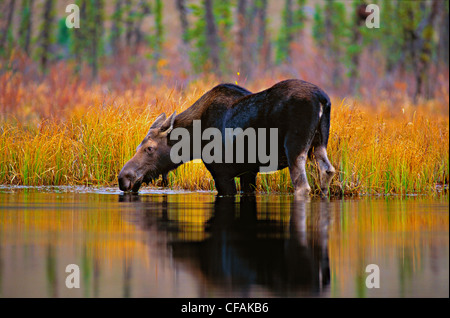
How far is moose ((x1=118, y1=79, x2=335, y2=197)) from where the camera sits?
31.2 feet

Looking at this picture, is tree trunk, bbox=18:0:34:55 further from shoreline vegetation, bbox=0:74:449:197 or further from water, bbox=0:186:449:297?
water, bbox=0:186:449:297

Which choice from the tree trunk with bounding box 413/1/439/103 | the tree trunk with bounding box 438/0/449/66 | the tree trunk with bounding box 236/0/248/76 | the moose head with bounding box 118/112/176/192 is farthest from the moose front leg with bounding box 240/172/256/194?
the tree trunk with bounding box 236/0/248/76

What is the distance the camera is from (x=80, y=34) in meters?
60.1

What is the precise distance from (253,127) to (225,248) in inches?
170

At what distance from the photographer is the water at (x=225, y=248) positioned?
4.55 meters

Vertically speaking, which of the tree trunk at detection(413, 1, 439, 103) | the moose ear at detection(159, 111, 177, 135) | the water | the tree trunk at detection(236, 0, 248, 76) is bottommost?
the water

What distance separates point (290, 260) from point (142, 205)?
4.41m

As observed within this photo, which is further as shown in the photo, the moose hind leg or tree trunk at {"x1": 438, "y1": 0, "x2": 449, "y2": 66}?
tree trunk at {"x1": 438, "y1": 0, "x2": 449, "y2": 66}

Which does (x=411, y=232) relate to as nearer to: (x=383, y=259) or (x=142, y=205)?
(x=383, y=259)

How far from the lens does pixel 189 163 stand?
1252 cm

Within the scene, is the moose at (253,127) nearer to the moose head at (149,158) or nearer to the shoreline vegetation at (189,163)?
the moose head at (149,158)

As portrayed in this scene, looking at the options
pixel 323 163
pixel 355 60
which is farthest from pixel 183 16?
pixel 323 163

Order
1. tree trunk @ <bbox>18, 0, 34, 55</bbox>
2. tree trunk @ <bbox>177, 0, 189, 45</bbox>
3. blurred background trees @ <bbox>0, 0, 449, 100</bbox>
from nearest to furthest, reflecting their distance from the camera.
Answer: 1. blurred background trees @ <bbox>0, 0, 449, 100</bbox>
2. tree trunk @ <bbox>18, 0, 34, 55</bbox>
3. tree trunk @ <bbox>177, 0, 189, 45</bbox>
